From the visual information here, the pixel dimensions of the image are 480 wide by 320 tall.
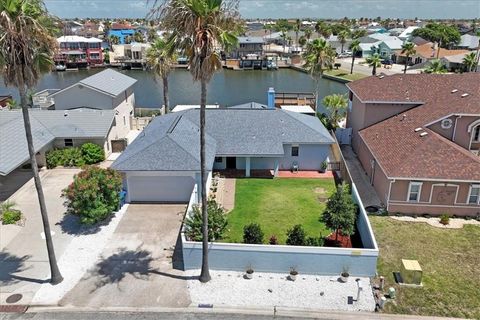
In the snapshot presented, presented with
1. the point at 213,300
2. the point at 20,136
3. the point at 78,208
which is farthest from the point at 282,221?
the point at 20,136

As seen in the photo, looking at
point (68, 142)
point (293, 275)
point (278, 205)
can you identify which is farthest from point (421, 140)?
point (68, 142)

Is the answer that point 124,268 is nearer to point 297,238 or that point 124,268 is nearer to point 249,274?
point 249,274

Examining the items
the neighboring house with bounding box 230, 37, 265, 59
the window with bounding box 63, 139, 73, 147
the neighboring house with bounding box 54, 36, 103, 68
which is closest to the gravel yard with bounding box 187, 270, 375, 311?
the window with bounding box 63, 139, 73, 147

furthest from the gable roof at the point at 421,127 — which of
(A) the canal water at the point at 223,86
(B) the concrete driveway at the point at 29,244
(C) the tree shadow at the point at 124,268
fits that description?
(A) the canal water at the point at 223,86

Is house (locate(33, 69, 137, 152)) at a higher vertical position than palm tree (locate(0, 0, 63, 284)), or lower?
lower

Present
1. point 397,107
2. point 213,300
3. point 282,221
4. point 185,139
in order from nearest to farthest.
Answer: point 213,300 < point 282,221 < point 185,139 < point 397,107

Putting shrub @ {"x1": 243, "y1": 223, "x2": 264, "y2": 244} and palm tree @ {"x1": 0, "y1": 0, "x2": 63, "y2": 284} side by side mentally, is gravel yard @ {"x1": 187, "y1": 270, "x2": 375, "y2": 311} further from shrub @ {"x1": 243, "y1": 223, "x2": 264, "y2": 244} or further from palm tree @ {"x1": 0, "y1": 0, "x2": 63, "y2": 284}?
palm tree @ {"x1": 0, "y1": 0, "x2": 63, "y2": 284}

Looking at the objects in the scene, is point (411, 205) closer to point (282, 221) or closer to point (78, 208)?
point (282, 221)
